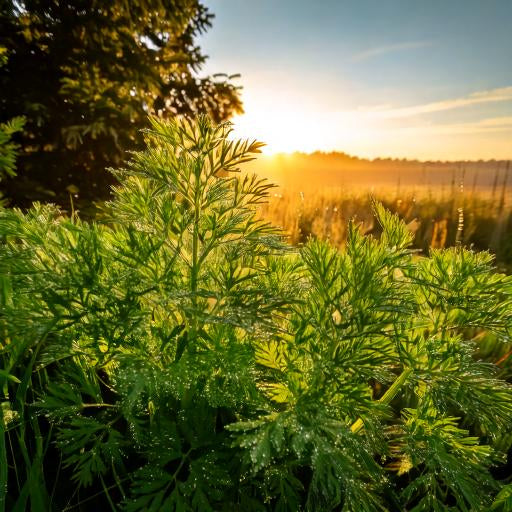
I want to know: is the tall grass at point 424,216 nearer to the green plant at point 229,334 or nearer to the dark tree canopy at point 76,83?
the dark tree canopy at point 76,83

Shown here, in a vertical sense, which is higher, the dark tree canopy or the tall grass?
the dark tree canopy

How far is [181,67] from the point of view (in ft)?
23.2

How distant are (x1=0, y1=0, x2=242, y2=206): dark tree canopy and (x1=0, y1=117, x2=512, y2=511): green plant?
4968 millimetres

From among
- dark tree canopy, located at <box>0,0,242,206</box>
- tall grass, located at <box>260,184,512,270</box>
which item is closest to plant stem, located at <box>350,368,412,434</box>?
tall grass, located at <box>260,184,512,270</box>

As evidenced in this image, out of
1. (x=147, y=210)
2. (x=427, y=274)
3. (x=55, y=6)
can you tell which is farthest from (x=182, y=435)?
(x=55, y=6)

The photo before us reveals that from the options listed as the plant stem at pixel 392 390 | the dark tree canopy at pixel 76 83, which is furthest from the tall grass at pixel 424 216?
the plant stem at pixel 392 390

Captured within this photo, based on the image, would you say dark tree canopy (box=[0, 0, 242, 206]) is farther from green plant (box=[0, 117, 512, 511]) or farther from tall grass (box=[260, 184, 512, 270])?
green plant (box=[0, 117, 512, 511])

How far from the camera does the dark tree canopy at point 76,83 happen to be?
5.51 metres

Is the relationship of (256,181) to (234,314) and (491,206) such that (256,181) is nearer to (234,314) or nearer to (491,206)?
(234,314)

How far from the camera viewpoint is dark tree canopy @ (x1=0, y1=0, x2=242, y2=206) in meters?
5.51

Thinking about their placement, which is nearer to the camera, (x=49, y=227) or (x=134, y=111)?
(x=49, y=227)

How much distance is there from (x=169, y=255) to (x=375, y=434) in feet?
1.78

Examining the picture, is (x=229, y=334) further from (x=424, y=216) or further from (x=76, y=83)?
(x=424, y=216)

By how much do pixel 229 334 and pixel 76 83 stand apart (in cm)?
577
